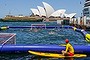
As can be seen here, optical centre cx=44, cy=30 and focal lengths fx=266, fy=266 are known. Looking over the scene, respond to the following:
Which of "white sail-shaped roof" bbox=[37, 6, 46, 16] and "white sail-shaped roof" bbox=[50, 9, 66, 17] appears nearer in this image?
"white sail-shaped roof" bbox=[37, 6, 46, 16]

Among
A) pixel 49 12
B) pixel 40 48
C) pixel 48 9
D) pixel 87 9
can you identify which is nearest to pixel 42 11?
pixel 49 12

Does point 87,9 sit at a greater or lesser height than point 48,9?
lesser

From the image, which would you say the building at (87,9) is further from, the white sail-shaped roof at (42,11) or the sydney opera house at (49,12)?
the white sail-shaped roof at (42,11)

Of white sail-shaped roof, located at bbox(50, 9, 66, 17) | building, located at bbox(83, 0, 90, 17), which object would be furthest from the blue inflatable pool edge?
white sail-shaped roof, located at bbox(50, 9, 66, 17)

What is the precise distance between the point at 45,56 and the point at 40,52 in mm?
1187

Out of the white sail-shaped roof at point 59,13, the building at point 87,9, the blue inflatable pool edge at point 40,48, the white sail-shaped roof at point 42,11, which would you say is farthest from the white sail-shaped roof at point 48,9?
the blue inflatable pool edge at point 40,48

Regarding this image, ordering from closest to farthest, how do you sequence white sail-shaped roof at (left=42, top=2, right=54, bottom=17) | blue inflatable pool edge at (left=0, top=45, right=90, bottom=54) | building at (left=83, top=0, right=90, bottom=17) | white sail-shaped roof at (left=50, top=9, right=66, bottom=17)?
blue inflatable pool edge at (left=0, top=45, right=90, bottom=54) < building at (left=83, top=0, right=90, bottom=17) < white sail-shaped roof at (left=42, top=2, right=54, bottom=17) < white sail-shaped roof at (left=50, top=9, right=66, bottom=17)

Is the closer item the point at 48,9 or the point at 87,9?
the point at 87,9

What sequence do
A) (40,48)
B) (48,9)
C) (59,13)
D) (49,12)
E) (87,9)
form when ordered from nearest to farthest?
(40,48) → (87,9) → (48,9) → (49,12) → (59,13)

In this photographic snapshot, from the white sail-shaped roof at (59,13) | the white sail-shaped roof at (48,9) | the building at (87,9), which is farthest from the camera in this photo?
the white sail-shaped roof at (59,13)

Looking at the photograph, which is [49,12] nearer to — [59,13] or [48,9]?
[48,9]

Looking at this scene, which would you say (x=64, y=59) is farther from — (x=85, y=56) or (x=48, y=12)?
(x=48, y=12)

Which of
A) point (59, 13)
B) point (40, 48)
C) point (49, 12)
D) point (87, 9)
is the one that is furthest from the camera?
point (59, 13)

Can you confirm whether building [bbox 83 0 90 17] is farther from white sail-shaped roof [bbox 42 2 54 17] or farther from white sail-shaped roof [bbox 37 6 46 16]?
white sail-shaped roof [bbox 37 6 46 16]
